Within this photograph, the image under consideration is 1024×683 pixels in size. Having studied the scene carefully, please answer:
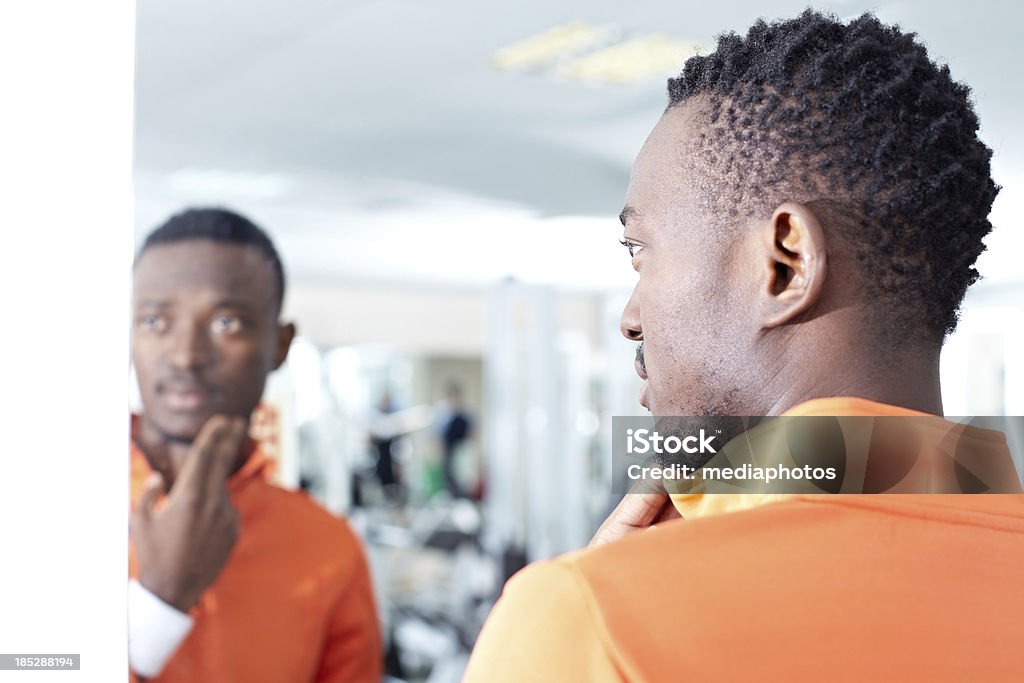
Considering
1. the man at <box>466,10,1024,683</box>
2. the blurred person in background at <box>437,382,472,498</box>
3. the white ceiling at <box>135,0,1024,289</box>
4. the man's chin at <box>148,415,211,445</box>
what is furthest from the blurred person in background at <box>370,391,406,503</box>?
the man at <box>466,10,1024,683</box>

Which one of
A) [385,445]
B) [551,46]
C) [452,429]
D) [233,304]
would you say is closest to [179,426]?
[233,304]

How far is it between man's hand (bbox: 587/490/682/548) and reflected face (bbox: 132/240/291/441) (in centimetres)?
56

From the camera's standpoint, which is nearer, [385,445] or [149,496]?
[149,496]

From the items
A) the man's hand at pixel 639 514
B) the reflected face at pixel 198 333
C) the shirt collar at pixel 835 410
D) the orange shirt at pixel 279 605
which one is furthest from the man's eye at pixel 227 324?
the shirt collar at pixel 835 410

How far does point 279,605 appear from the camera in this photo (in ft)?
3.28

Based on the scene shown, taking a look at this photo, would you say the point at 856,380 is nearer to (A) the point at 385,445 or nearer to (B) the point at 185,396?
(B) the point at 185,396

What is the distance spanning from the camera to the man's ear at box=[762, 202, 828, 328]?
1.45 ft

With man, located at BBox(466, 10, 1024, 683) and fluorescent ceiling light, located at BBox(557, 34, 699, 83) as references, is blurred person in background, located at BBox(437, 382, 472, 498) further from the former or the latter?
man, located at BBox(466, 10, 1024, 683)

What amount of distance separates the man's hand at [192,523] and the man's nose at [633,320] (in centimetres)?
58

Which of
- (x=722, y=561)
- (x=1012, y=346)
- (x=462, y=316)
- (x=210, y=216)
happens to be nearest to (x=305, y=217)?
(x=462, y=316)

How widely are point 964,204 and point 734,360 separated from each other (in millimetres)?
138

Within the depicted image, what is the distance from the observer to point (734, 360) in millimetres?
477

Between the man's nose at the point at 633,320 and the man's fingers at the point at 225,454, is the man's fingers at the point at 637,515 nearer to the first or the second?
the man's nose at the point at 633,320

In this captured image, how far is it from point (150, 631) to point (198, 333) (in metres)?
0.28
